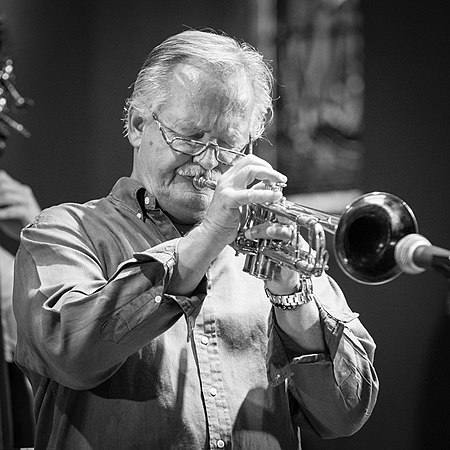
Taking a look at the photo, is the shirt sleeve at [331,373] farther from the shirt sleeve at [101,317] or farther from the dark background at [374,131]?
the dark background at [374,131]

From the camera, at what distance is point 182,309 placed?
2092 mm

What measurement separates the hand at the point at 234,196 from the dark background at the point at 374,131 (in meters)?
1.77

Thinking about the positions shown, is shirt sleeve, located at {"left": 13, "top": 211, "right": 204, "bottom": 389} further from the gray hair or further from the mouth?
the gray hair

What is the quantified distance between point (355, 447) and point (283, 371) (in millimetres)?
2031

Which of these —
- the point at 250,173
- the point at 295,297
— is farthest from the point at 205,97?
the point at 295,297

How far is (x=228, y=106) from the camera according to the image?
95.1 inches

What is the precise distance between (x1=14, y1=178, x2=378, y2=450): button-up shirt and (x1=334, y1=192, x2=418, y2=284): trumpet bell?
37 centimetres

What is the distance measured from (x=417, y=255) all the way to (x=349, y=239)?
0.27 metres

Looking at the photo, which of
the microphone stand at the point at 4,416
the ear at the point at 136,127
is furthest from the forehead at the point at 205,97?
the microphone stand at the point at 4,416

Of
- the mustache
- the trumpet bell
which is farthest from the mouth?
the trumpet bell

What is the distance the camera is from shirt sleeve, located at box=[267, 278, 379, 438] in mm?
2297

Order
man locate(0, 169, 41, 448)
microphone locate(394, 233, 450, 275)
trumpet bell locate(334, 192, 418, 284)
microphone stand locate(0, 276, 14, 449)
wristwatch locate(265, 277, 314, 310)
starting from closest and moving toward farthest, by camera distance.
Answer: microphone locate(394, 233, 450, 275) → trumpet bell locate(334, 192, 418, 284) → microphone stand locate(0, 276, 14, 449) → wristwatch locate(265, 277, 314, 310) → man locate(0, 169, 41, 448)

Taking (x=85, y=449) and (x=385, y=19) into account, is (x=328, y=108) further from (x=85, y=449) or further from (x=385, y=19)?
(x=85, y=449)

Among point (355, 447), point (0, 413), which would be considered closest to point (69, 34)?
point (355, 447)
